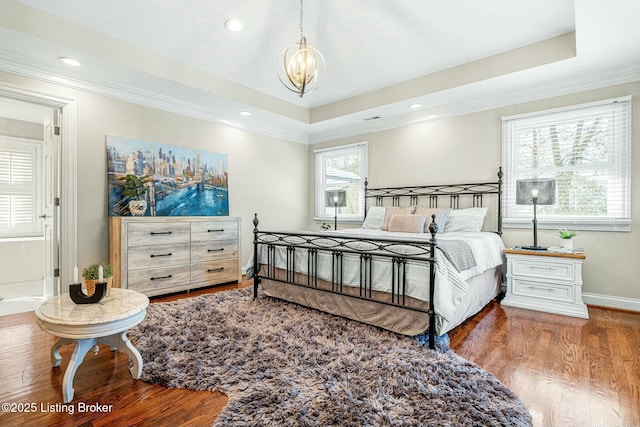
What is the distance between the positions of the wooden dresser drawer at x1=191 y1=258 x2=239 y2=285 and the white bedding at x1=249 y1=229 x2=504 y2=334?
89cm

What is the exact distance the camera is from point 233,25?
355 centimetres

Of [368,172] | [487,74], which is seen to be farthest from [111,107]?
[487,74]

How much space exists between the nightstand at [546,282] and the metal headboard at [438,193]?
63 cm

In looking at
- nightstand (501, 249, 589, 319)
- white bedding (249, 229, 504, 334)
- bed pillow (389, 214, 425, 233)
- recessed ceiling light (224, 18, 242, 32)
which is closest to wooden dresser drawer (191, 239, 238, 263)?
white bedding (249, 229, 504, 334)

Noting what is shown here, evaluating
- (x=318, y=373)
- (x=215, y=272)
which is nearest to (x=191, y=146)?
(x=215, y=272)

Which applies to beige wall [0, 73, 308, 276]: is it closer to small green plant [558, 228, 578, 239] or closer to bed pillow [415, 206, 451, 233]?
bed pillow [415, 206, 451, 233]

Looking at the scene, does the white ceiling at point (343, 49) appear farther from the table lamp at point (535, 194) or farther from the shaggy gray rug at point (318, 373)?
the shaggy gray rug at point (318, 373)

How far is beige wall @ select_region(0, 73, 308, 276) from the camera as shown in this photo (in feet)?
11.9

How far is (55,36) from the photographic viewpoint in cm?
291

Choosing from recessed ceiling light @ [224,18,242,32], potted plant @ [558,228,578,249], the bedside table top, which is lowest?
the bedside table top

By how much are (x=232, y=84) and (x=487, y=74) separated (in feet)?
10.5

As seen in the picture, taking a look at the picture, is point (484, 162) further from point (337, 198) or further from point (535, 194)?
point (337, 198)

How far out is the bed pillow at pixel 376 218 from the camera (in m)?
4.62

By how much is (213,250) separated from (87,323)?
A: 2653 millimetres
